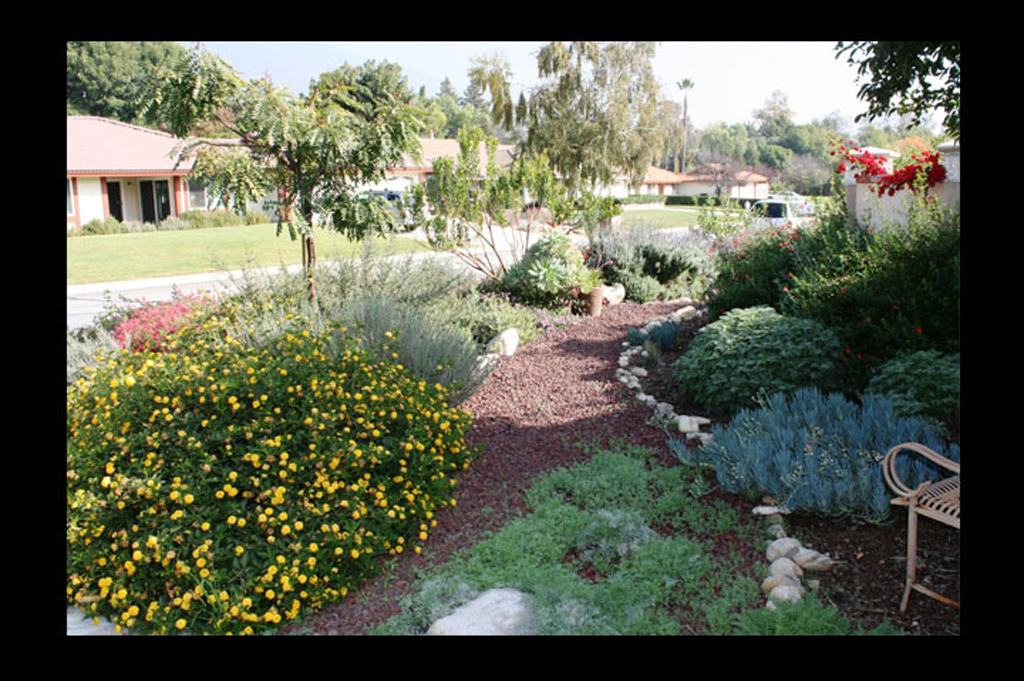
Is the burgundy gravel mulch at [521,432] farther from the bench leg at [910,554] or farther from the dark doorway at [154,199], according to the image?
the dark doorway at [154,199]

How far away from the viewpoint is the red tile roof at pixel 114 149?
1104 inches

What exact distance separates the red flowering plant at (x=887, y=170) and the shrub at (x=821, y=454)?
2801mm

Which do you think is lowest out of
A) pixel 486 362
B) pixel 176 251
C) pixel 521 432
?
pixel 521 432

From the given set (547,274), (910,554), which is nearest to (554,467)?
(910,554)

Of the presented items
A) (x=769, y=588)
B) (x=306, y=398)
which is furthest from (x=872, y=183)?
(x=306, y=398)

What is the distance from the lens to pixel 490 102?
70.8 ft

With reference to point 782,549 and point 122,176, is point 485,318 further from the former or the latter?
point 122,176

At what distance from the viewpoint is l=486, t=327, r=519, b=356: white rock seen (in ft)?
24.6

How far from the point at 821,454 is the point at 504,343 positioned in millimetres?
3957

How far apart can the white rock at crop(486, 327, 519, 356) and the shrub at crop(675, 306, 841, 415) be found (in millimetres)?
2090

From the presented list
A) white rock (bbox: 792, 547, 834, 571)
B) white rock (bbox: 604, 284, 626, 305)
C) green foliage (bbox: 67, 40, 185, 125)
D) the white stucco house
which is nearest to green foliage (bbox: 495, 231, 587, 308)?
white rock (bbox: 604, 284, 626, 305)

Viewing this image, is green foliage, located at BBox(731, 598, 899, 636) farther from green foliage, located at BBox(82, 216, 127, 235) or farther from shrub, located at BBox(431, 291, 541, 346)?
green foliage, located at BBox(82, 216, 127, 235)

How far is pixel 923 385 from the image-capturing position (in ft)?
14.8

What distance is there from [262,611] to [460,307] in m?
5.24
